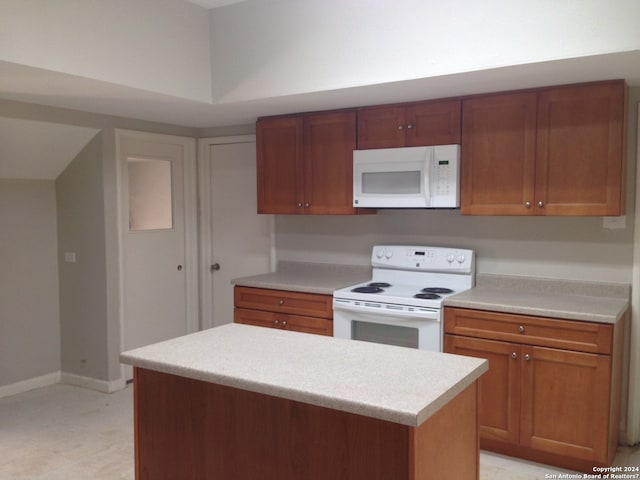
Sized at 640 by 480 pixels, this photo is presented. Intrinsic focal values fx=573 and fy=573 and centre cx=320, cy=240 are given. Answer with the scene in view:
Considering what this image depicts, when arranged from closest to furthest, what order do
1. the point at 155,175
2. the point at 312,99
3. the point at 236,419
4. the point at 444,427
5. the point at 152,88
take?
the point at 444,427
the point at 236,419
the point at 152,88
the point at 312,99
the point at 155,175

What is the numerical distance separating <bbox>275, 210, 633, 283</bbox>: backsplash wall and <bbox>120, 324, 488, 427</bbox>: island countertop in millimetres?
1689

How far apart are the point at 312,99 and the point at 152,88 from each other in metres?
0.94

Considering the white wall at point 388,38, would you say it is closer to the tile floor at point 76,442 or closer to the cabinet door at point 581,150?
the cabinet door at point 581,150

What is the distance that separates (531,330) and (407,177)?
3.90 ft

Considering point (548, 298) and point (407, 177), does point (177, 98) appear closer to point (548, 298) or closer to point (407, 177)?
point (407, 177)

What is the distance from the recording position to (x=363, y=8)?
10.1ft

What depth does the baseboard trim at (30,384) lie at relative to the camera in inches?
164

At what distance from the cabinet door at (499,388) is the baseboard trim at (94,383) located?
2.58 m

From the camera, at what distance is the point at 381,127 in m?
3.70

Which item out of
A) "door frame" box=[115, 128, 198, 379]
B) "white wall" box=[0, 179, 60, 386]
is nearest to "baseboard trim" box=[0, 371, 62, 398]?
"white wall" box=[0, 179, 60, 386]

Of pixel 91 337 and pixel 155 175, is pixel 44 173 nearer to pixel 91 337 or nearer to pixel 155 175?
pixel 155 175

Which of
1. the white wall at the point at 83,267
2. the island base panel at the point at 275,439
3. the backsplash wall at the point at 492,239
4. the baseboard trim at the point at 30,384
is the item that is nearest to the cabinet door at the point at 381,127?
the backsplash wall at the point at 492,239

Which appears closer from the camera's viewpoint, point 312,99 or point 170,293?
point 312,99

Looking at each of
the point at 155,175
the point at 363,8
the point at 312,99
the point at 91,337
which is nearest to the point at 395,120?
the point at 312,99
